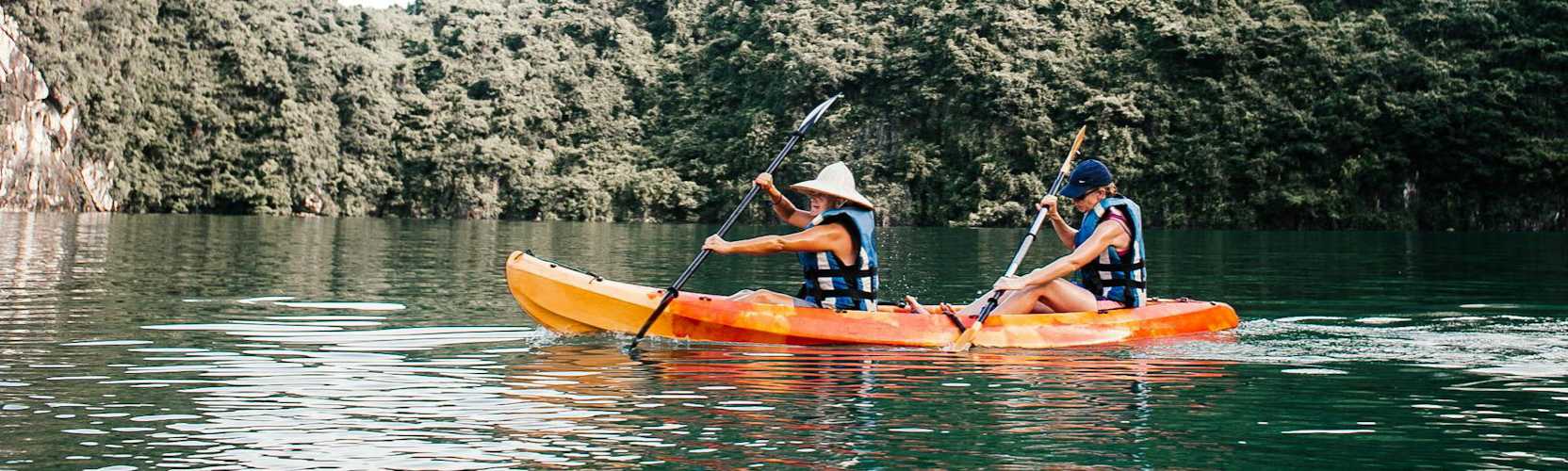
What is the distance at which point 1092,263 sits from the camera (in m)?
11.9

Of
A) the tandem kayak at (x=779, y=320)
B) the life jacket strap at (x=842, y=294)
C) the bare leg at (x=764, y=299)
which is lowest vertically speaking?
the tandem kayak at (x=779, y=320)

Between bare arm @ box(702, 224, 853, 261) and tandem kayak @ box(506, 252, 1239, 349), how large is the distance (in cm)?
56

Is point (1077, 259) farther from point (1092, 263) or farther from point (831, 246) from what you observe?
point (831, 246)

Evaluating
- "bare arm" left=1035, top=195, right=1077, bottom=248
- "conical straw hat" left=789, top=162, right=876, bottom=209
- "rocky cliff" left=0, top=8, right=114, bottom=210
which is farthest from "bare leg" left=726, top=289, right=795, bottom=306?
"rocky cliff" left=0, top=8, right=114, bottom=210

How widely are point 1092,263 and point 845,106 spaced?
73442 mm

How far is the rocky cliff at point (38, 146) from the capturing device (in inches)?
2687

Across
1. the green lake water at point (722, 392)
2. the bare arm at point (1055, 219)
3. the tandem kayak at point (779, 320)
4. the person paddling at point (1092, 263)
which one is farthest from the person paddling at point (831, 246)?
the bare arm at point (1055, 219)

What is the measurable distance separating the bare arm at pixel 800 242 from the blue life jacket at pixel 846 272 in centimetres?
7

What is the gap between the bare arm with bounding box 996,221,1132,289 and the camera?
35.7 ft

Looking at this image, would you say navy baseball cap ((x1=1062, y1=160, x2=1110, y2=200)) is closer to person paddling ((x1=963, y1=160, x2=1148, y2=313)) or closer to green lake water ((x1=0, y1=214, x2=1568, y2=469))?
person paddling ((x1=963, y1=160, x2=1148, y2=313))

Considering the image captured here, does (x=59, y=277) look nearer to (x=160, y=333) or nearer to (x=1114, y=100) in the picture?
(x=160, y=333)

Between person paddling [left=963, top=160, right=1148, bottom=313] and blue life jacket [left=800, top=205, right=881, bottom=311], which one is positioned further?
person paddling [left=963, top=160, right=1148, bottom=313]

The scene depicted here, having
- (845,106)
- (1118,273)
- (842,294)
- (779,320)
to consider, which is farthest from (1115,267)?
(845,106)

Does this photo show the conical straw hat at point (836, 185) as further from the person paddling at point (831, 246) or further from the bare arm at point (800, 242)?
the bare arm at point (800, 242)
